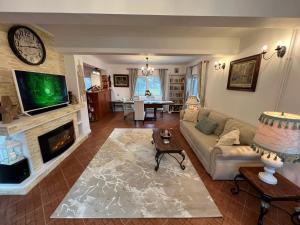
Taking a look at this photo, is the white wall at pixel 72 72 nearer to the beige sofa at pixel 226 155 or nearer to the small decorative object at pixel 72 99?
the small decorative object at pixel 72 99

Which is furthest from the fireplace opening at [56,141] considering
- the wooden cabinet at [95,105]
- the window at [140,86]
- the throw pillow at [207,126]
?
the window at [140,86]

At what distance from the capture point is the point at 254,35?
101 inches

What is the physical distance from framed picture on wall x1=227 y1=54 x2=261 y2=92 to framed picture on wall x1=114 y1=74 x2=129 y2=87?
5.25 m

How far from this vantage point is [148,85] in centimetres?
750

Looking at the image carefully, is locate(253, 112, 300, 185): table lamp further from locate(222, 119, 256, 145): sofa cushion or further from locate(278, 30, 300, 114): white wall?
locate(222, 119, 256, 145): sofa cushion

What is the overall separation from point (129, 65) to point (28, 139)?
5.87 metres

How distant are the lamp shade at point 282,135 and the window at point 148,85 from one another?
6.32m

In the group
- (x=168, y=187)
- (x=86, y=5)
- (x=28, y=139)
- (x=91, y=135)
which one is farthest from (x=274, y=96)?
(x=91, y=135)

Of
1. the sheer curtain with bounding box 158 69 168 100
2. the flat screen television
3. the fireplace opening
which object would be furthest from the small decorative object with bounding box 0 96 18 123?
the sheer curtain with bounding box 158 69 168 100

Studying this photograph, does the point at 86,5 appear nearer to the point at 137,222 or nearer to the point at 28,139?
the point at 28,139

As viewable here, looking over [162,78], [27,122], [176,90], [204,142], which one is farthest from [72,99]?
[176,90]

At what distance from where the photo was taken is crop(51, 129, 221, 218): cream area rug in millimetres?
1686

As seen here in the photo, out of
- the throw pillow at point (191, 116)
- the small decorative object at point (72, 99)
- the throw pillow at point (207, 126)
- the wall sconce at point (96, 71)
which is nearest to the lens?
the throw pillow at point (207, 126)

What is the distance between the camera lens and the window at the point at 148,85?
7.44 metres
